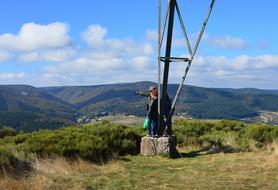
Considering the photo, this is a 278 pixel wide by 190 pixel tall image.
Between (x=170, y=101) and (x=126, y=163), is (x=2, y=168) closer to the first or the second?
(x=126, y=163)

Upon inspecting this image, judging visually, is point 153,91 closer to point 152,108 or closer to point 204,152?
point 152,108

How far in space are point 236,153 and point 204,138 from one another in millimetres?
2631

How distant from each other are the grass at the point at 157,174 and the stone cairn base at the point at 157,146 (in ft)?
2.88

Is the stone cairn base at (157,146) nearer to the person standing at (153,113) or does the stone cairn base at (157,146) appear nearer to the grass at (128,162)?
the grass at (128,162)

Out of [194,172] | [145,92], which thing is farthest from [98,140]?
[194,172]

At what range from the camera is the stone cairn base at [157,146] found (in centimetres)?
1453

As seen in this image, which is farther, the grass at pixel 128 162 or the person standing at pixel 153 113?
the person standing at pixel 153 113

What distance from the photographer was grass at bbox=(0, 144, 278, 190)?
9.43 m

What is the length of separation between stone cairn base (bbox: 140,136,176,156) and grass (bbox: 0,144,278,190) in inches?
34.5

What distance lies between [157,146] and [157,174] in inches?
144

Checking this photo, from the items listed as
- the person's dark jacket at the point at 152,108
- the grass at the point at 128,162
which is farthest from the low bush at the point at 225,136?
the person's dark jacket at the point at 152,108

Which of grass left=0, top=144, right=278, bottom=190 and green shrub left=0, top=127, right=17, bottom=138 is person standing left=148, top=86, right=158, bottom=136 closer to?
grass left=0, top=144, right=278, bottom=190

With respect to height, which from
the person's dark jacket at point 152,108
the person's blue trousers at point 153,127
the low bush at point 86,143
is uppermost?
the person's dark jacket at point 152,108

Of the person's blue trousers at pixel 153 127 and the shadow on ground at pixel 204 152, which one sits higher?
the person's blue trousers at pixel 153 127
